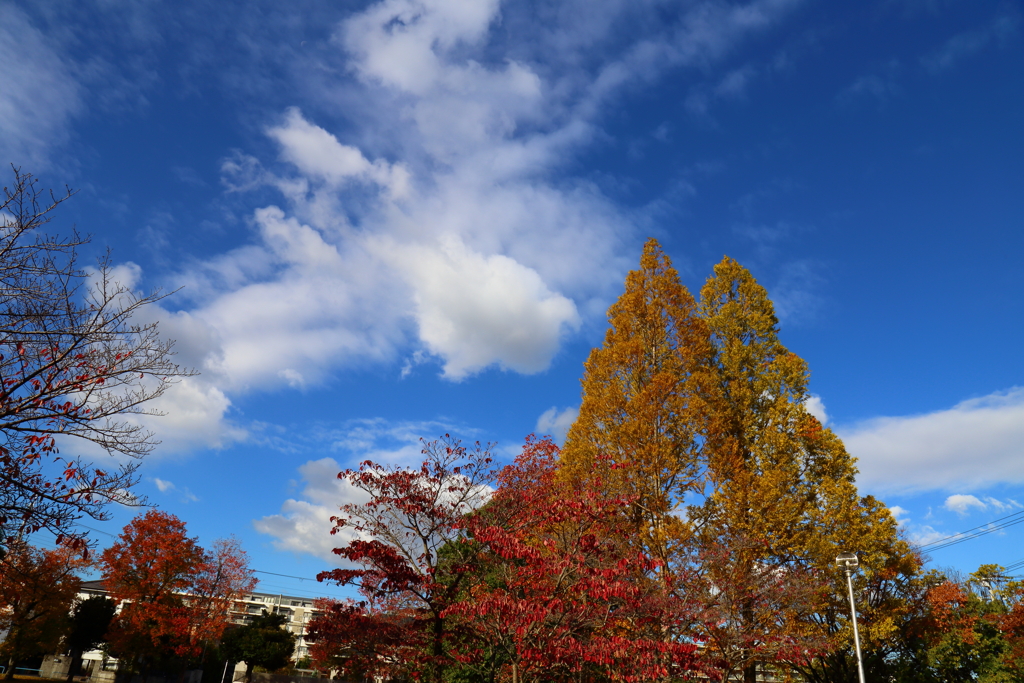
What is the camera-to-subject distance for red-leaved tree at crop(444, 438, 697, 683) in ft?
35.5

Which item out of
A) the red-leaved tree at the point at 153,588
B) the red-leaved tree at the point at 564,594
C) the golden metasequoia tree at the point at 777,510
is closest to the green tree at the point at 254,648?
the red-leaved tree at the point at 153,588

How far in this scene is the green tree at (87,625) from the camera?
109 ft

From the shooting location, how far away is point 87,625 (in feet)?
110

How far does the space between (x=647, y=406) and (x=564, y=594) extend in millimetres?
7350

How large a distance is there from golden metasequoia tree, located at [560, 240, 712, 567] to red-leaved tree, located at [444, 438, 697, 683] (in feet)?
6.14

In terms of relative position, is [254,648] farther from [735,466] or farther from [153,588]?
[735,466]

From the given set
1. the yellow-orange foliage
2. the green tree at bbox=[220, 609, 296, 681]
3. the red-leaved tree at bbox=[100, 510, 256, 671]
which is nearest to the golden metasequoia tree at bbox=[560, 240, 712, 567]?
the yellow-orange foliage

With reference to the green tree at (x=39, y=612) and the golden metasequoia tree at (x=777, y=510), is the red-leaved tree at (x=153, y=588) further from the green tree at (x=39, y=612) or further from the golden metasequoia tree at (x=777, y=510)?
the golden metasequoia tree at (x=777, y=510)

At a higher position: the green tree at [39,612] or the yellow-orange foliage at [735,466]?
the yellow-orange foliage at [735,466]

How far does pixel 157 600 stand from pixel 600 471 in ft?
89.1

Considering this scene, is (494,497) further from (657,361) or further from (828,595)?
(828,595)

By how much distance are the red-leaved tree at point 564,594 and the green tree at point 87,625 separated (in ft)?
104

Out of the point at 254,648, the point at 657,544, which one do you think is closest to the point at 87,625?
the point at 254,648

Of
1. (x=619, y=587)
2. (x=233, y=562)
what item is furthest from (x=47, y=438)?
(x=233, y=562)
